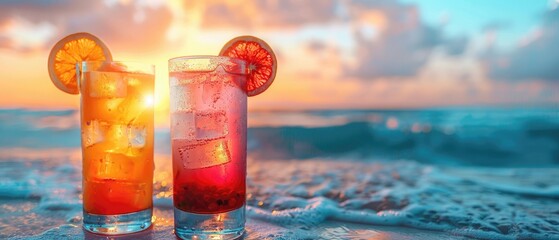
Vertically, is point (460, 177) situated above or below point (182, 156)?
below

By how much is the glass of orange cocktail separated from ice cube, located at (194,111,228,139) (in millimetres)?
333

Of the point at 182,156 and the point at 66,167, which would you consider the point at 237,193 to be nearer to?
the point at 182,156

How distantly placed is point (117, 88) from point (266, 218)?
121 cm

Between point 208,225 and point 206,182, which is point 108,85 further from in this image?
point 208,225

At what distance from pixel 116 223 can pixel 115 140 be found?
415 millimetres

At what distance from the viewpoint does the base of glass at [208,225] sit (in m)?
2.11

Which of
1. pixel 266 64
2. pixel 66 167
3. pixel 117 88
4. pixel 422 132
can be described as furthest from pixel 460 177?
pixel 422 132

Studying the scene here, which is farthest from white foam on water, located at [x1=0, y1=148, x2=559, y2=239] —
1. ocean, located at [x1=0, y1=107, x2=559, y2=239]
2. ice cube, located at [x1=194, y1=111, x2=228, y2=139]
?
ice cube, located at [x1=194, y1=111, x2=228, y2=139]

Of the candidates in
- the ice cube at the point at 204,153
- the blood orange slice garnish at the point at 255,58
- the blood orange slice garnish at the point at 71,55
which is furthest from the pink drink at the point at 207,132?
the blood orange slice garnish at the point at 71,55

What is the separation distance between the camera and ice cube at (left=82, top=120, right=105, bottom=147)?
88.9 inches

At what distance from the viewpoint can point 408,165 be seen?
18.0 ft

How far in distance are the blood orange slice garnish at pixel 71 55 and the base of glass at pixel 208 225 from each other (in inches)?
37.1

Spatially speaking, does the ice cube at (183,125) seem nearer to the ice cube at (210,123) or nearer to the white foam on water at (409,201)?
the ice cube at (210,123)

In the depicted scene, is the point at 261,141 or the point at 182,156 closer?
the point at 182,156
